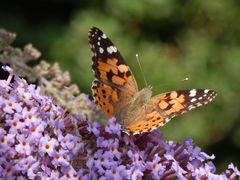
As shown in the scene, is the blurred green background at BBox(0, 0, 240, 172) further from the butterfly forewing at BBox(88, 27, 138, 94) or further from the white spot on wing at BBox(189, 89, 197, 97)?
the white spot on wing at BBox(189, 89, 197, 97)

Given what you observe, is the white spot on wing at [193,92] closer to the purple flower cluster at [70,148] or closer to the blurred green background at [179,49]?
the purple flower cluster at [70,148]

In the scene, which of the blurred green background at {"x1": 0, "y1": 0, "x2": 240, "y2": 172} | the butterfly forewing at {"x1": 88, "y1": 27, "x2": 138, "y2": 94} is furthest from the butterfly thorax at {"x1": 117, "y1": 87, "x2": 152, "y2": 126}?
the blurred green background at {"x1": 0, "y1": 0, "x2": 240, "y2": 172}

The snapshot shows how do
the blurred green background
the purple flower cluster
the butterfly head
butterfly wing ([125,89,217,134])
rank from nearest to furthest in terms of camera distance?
1. the purple flower cluster
2. butterfly wing ([125,89,217,134])
3. the butterfly head
4. the blurred green background

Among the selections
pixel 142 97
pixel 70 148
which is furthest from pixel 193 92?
pixel 70 148

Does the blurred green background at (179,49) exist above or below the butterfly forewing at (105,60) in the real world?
above

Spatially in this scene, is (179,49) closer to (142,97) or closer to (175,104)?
(142,97)

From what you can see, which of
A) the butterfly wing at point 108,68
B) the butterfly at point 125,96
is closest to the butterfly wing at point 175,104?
the butterfly at point 125,96
